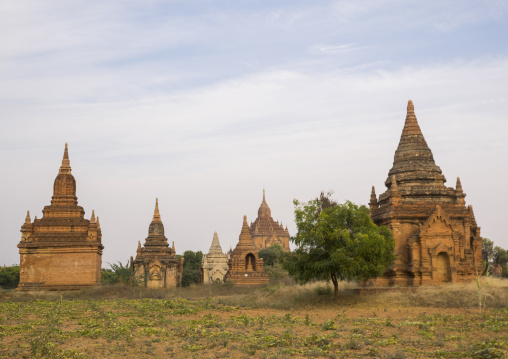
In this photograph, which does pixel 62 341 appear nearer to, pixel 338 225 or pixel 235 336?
pixel 235 336

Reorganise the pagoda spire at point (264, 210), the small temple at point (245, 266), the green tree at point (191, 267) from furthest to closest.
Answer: the pagoda spire at point (264, 210)
the green tree at point (191, 267)
the small temple at point (245, 266)

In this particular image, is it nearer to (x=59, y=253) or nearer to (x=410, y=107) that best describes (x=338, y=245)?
(x=410, y=107)

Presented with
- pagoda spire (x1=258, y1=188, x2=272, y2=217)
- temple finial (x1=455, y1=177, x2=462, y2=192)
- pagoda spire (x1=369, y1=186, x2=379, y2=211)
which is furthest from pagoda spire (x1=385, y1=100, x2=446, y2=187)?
pagoda spire (x1=258, y1=188, x2=272, y2=217)

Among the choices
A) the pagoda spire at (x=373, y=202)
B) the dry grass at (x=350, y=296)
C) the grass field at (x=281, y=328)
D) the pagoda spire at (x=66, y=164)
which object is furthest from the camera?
A: the pagoda spire at (x=66, y=164)

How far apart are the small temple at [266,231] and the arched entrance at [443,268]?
6370cm

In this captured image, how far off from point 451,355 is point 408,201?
54.0 feet

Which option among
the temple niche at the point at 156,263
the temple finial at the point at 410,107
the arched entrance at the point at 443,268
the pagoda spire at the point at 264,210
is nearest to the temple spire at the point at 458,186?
the arched entrance at the point at 443,268

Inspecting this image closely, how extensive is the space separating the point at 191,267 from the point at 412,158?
4054 cm

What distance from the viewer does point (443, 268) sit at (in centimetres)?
2827

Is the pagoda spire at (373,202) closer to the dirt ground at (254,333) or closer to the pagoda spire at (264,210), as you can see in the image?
the dirt ground at (254,333)

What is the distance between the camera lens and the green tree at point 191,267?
6044 centimetres

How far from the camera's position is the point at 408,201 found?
29.3 meters

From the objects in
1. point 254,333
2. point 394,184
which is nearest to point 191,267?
point 394,184

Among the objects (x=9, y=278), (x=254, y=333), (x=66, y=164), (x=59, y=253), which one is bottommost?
(x=254, y=333)
